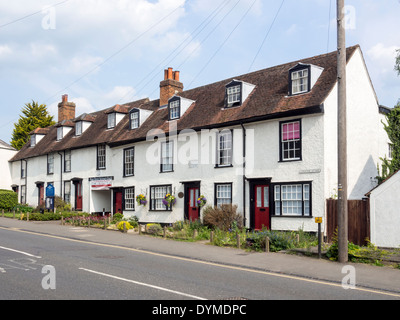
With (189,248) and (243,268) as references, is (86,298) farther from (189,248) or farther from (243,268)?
(189,248)

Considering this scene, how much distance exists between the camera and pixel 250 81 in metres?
24.5

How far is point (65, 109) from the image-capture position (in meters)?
41.9

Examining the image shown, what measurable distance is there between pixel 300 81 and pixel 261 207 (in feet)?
20.7

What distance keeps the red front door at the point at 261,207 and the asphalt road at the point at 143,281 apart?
25.4 feet


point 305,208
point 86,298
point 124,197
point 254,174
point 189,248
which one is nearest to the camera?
point 86,298

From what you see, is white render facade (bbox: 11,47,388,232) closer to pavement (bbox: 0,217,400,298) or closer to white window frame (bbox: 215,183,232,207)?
white window frame (bbox: 215,183,232,207)

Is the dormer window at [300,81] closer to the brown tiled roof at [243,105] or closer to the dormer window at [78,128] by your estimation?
the brown tiled roof at [243,105]

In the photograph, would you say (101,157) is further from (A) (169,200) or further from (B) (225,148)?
(B) (225,148)

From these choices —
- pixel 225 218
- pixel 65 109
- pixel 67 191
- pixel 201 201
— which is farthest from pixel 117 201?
pixel 65 109

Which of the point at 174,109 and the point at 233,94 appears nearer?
the point at 233,94

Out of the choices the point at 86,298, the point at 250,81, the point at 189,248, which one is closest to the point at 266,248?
the point at 189,248

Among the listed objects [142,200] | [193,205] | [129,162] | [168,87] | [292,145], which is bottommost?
[193,205]

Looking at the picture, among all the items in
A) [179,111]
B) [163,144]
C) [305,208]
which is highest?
[179,111]

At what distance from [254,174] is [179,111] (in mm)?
7388
